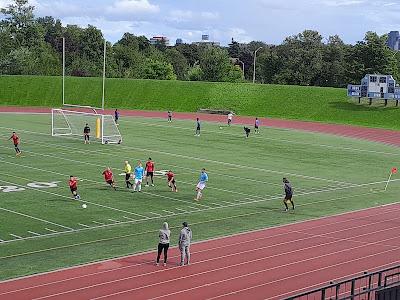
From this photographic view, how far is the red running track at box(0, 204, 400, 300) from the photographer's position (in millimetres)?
17016

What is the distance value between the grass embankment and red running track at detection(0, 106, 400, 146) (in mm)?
5179

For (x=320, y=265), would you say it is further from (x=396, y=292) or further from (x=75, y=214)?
(x=75, y=214)

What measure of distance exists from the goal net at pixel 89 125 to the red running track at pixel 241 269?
26.4m

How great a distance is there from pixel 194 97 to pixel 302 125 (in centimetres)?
2356

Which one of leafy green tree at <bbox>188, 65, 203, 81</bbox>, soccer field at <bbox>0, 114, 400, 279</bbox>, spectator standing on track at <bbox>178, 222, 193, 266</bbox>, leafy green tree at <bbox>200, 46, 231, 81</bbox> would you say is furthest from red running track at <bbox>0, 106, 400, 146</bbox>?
spectator standing on track at <bbox>178, 222, 193, 266</bbox>

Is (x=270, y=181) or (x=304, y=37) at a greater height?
(x=304, y=37)

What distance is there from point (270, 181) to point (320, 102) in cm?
5449

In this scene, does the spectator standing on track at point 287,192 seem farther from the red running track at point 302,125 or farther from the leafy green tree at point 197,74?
the leafy green tree at point 197,74

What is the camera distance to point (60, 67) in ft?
379

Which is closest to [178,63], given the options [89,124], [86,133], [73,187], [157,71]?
[157,71]

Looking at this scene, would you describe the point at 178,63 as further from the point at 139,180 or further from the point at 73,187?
the point at 73,187

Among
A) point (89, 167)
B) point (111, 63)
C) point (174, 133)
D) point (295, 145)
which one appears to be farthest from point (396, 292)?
point (111, 63)

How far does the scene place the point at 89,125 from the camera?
55.3m

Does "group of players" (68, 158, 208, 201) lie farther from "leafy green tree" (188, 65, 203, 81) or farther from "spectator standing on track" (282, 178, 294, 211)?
"leafy green tree" (188, 65, 203, 81)
